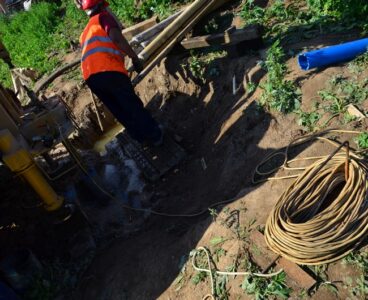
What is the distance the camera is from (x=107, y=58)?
18.3 ft

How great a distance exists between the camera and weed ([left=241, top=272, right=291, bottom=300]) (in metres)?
3.63

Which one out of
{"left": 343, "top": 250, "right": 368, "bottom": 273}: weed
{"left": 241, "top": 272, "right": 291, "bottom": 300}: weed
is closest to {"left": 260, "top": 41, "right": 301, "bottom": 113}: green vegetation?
{"left": 343, "top": 250, "right": 368, "bottom": 273}: weed

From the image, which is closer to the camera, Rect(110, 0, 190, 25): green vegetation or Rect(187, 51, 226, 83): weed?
Rect(187, 51, 226, 83): weed

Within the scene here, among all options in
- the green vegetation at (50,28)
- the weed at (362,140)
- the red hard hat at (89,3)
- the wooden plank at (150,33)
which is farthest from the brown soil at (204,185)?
the green vegetation at (50,28)

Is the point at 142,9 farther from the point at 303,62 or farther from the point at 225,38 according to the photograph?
the point at 303,62

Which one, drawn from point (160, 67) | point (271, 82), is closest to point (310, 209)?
point (271, 82)

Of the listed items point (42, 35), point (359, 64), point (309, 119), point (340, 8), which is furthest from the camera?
point (42, 35)

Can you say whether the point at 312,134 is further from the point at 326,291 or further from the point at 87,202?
the point at 87,202

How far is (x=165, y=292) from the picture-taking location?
4461mm

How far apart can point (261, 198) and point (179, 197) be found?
1.70 m

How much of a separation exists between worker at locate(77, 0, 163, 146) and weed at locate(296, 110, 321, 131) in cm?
235

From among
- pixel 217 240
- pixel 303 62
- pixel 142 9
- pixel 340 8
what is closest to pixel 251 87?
pixel 303 62

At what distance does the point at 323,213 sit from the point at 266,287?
0.87 metres

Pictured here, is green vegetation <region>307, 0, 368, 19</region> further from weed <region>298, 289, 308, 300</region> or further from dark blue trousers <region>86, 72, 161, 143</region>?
weed <region>298, 289, 308, 300</region>
